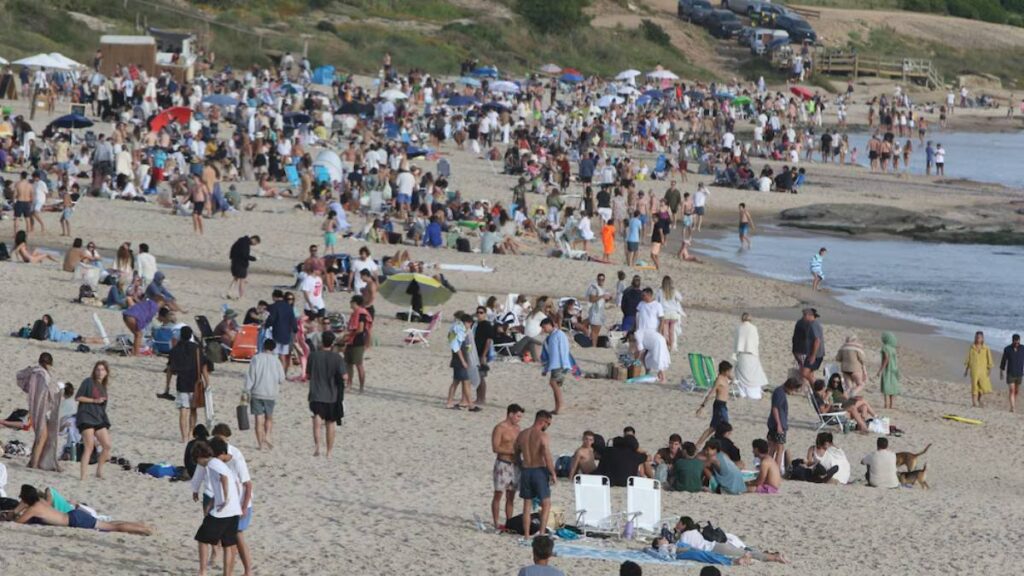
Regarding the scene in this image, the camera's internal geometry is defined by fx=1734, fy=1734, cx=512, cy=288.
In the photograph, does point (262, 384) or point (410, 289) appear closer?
point (262, 384)

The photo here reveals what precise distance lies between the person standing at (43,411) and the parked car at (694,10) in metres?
71.7

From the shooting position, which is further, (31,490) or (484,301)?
(484,301)

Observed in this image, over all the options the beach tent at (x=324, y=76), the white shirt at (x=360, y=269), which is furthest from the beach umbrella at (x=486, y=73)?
the white shirt at (x=360, y=269)

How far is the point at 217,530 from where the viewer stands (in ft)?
35.2

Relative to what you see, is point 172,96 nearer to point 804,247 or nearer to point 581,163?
point 581,163

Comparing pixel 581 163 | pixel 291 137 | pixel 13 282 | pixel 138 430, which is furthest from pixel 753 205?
pixel 138 430

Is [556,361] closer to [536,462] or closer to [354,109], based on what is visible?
[536,462]

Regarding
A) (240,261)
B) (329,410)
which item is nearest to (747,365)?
(329,410)

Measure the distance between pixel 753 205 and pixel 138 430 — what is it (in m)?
26.9

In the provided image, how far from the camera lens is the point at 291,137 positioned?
40781 millimetres

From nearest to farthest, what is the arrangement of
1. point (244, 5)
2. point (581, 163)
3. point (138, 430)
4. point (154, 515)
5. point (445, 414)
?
1. point (154, 515)
2. point (138, 430)
3. point (445, 414)
4. point (581, 163)
5. point (244, 5)

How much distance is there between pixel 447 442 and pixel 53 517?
525 cm

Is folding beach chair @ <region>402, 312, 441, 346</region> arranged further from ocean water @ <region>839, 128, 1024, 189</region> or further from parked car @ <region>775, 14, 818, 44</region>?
parked car @ <region>775, 14, 818, 44</region>

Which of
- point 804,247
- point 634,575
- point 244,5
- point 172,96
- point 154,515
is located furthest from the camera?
point 244,5
